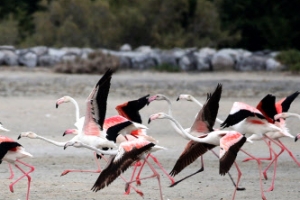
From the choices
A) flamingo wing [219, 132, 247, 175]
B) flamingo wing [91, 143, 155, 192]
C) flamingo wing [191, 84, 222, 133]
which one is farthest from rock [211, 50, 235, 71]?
flamingo wing [91, 143, 155, 192]

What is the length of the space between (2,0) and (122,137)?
1080 inches

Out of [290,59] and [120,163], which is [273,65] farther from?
[120,163]

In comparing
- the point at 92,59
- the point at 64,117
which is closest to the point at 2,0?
the point at 92,59

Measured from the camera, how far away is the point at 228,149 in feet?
33.9

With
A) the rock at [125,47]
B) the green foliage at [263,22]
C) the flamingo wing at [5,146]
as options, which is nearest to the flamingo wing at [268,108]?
the flamingo wing at [5,146]

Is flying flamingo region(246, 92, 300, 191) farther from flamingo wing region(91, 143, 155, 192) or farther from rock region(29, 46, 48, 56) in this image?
rock region(29, 46, 48, 56)

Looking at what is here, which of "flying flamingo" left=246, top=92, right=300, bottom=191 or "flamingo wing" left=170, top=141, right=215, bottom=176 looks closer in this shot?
"flamingo wing" left=170, top=141, right=215, bottom=176

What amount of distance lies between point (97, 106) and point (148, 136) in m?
0.88

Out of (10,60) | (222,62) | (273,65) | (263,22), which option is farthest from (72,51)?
(263,22)

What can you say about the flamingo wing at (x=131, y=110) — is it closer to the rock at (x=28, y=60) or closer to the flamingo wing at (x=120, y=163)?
the flamingo wing at (x=120, y=163)

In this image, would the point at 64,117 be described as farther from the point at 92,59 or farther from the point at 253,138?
the point at 92,59

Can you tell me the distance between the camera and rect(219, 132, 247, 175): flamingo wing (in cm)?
1005

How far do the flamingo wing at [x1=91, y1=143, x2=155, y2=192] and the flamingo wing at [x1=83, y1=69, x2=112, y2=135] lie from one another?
4.96 ft

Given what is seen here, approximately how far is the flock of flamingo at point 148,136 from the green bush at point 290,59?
1523 cm
